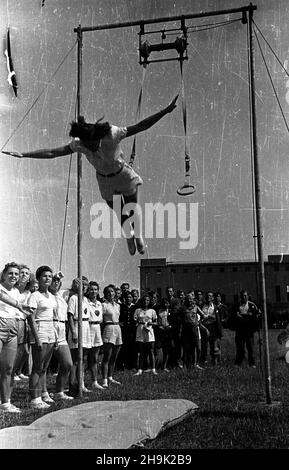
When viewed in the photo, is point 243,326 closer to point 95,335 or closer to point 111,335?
point 111,335

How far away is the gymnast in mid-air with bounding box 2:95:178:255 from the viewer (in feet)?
17.4

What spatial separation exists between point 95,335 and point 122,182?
2285 millimetres

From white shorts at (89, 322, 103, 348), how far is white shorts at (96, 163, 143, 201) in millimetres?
1969

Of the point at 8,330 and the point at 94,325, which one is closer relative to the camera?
the point at 8,330

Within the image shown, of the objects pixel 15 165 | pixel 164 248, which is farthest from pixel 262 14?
pixel 15 165

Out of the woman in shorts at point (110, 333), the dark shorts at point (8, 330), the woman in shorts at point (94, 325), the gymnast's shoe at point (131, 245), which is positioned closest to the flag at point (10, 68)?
the gymnast's shoe at point (131, 245)

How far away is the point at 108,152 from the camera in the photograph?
5.49 metres

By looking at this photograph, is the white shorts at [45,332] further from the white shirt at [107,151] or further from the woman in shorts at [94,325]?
the white shirt at [107,151]

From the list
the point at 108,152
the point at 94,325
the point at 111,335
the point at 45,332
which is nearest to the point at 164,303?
the point at 111,335

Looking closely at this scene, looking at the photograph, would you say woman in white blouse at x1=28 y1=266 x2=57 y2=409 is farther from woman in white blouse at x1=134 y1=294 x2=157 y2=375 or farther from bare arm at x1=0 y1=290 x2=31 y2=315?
woman in white blouse at x1=134 y1=294 x2=157 y2=375

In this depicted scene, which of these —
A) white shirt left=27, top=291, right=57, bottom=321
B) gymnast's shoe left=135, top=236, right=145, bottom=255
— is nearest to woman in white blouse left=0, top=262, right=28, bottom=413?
white shirt left=27, top=291, right=57, bottom=321

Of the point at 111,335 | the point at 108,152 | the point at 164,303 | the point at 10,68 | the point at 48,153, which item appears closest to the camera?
the point at 108,152

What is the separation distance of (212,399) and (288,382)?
1.82 metres

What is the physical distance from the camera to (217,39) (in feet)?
21.2
